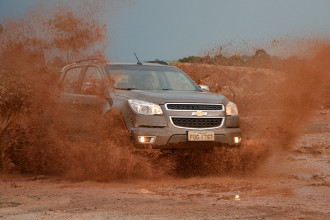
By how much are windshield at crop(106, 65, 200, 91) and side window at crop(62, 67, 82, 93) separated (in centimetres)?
76

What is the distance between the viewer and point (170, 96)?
870 cm

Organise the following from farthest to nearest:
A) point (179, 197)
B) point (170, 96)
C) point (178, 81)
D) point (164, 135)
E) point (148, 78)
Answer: point (178, 81), point (148, 78), point (170, 96), point (164, 135), point (179, 197)

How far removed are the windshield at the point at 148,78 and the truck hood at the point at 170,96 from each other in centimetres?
39

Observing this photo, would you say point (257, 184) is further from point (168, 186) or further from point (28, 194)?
point (28, 194)

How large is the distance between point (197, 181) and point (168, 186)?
65cm

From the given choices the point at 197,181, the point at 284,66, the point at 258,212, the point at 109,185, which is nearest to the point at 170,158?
the point at 197,181

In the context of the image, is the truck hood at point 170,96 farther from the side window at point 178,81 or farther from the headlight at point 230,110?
the side window at point 178,81

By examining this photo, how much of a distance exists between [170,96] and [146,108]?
48 centimetres

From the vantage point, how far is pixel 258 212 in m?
5.87

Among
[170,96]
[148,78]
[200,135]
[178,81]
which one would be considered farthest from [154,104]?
[178,81]

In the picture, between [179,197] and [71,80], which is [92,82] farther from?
[179,197]

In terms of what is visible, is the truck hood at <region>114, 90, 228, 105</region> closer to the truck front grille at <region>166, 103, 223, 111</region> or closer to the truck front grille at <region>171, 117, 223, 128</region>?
the truck front grille at <region>166, 103, 223, 111</region>

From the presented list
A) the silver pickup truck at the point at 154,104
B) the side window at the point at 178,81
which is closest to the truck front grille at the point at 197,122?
the silver pickup truck at the point at 154,104

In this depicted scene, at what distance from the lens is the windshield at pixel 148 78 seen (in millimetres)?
9330
